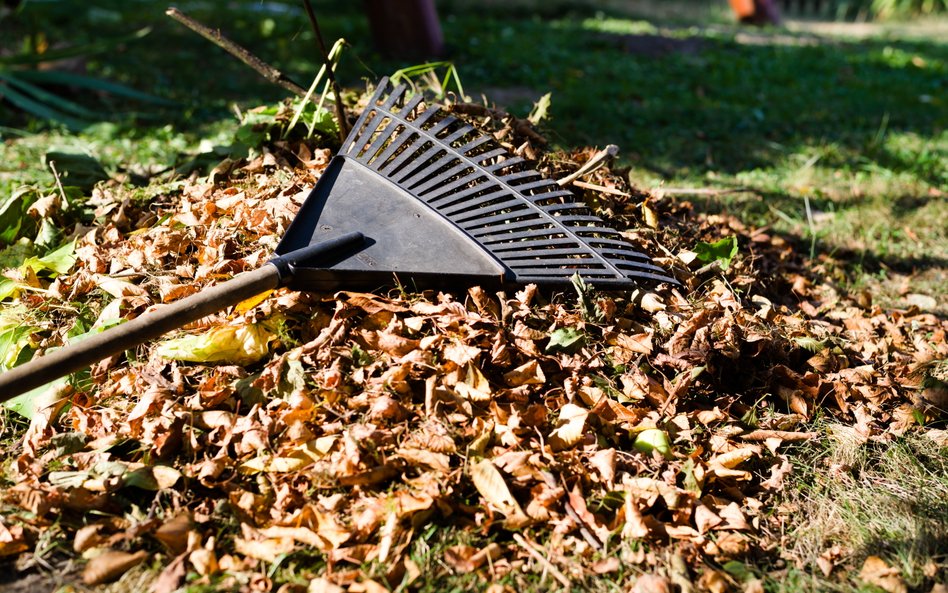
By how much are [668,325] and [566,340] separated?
1.12ft

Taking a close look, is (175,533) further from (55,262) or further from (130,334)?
(55,262)

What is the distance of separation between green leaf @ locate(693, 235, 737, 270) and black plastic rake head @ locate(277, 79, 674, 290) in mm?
286

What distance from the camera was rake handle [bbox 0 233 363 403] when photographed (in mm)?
1618

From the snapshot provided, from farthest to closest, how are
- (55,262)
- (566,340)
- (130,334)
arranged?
(55,262) < (566,340) < (130,334)

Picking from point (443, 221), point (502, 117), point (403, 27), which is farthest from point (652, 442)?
point (403, 27)

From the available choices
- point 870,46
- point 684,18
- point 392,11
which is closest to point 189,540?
point 392,11

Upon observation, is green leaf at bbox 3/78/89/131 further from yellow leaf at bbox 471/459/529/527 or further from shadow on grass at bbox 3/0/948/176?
yellow leaf at bbox 471/459/529/527

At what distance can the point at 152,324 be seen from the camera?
1769mm

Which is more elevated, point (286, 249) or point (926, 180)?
point (286, 249)

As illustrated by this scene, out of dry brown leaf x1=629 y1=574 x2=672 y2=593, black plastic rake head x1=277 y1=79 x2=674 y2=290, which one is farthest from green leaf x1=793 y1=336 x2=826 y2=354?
dry brown leaf x1=629 y1=574 x2=672 y2=593

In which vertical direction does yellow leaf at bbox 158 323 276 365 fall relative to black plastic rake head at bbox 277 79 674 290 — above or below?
below

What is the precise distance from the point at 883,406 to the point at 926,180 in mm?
2422

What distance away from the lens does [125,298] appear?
2.20 meters

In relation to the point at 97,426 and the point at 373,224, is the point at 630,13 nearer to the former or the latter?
the point at 373,224
